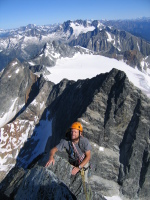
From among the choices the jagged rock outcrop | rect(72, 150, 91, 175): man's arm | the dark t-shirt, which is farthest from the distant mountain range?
the dark t-shirt

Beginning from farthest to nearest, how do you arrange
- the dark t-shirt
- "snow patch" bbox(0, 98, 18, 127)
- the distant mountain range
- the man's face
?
1. "snow patch" bbox(0, 98, 18, 127)
2. the distant mountain range
3. the dark t-shirt
4. the man's face

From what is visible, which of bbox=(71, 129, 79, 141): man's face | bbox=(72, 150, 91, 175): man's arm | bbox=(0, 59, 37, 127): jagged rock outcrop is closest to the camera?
bbox=(72, 150, 91, 175): man's arm

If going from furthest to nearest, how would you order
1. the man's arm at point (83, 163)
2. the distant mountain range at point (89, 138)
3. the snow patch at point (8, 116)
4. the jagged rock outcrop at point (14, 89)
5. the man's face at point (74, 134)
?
1. the jagged rock outcrop at point (14, 89)
2. the snow patch at point (8, 116)
3. the distant mountain range at point (89, 138)
4. the man's face at point (74, 134)
5. the man's arm at point (83, 163)

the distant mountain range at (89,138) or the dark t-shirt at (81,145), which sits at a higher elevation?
the dark t-shirt at (81,145)

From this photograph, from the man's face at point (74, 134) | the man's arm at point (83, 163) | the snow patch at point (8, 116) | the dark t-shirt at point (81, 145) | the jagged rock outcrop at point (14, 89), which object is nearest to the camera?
the man's arm at point (83, 163)

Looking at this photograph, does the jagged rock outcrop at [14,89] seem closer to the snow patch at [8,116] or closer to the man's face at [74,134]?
the snow patch at [8,116]

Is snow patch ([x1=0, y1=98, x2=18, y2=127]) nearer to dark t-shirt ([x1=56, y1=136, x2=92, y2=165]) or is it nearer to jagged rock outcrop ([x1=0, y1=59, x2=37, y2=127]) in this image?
jagged rock outcrop ([x1=0, y1=59, x2=37, y2=127])

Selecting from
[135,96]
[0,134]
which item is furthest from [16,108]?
→ [135,96]

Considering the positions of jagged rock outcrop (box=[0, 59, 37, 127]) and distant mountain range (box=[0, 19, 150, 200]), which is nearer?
distant mountain range (box=[0, 19, 150, 200])

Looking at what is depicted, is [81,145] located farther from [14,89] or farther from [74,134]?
[14,89]

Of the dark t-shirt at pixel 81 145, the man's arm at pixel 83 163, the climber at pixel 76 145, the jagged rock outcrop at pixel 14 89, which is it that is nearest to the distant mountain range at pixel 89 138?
the jagged rock outcrop at pixel 14 89

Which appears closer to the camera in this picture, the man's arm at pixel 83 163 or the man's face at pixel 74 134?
the man's arm at pixel 83 163
